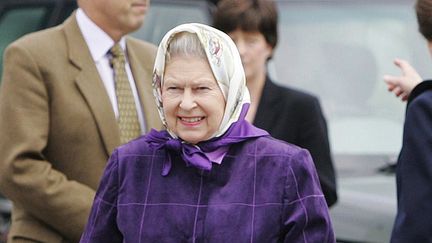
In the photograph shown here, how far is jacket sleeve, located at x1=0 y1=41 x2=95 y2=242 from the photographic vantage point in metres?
4.75

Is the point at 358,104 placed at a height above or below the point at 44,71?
below

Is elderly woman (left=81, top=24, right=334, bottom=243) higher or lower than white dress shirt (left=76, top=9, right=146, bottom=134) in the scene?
higher

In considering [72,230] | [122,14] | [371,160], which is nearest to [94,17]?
[122,14]

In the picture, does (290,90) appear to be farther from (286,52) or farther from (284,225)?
(284,225)

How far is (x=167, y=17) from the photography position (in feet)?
22.4

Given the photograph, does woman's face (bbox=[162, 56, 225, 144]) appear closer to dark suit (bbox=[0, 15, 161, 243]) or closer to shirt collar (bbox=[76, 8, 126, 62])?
dark suit (bbox=[0, 15, 161, 243])

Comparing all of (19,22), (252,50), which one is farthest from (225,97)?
(19,22)

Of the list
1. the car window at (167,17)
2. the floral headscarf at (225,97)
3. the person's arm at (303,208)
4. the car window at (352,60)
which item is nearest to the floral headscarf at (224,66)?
the floral headscarf at (225,97)

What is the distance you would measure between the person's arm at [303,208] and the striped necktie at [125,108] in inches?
46.3

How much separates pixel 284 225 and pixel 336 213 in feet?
6.54

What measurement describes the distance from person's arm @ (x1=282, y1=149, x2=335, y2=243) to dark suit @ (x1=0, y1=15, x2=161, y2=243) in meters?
1.15

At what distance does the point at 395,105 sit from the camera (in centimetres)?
660

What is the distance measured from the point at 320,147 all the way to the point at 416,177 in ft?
4.77

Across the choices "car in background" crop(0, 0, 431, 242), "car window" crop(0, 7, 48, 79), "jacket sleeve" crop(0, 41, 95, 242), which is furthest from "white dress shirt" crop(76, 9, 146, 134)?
"car window" crop(0, 7, 48, 79)
